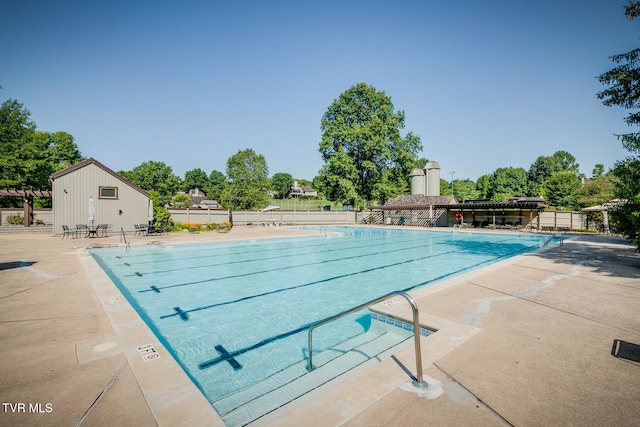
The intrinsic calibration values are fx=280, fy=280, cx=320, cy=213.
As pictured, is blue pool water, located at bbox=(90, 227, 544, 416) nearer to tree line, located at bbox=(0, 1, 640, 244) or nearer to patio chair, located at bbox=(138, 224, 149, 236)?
patio chair, located at bbox=(138, 224, 149, 236)

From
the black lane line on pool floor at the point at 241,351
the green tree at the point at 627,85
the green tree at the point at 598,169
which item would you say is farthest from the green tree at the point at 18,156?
the green tree at the point at 598,169

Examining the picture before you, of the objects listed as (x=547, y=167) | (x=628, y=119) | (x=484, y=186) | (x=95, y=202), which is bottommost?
(x=95, y=202)

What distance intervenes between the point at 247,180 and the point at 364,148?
22.4m

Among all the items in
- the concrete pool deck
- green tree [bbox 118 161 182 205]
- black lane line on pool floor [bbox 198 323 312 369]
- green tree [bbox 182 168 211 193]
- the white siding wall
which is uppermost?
green tree [bbox 182 168 211 193]

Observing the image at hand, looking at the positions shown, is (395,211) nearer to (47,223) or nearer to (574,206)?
(47,223)

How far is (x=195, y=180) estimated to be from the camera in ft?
336

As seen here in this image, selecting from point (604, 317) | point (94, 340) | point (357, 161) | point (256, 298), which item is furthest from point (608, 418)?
point (357, 161)

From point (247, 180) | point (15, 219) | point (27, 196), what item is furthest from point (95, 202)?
point (247, 180)

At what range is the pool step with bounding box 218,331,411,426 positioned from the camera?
2.97 meters

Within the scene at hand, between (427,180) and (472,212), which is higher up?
(427,180)

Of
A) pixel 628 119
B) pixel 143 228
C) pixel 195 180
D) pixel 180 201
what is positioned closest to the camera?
pixel 628 119

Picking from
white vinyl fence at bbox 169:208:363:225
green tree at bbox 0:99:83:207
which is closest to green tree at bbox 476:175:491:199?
white vinyl fence at bbox 169:208:363:225

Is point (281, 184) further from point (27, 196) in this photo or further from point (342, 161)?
point (27, 196)

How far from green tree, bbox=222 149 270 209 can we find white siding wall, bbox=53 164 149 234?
2781cm
